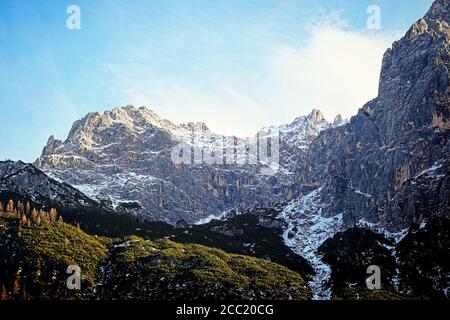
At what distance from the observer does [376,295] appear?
648ft

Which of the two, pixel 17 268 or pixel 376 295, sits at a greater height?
pixel 17 268

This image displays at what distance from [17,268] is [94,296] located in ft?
108
